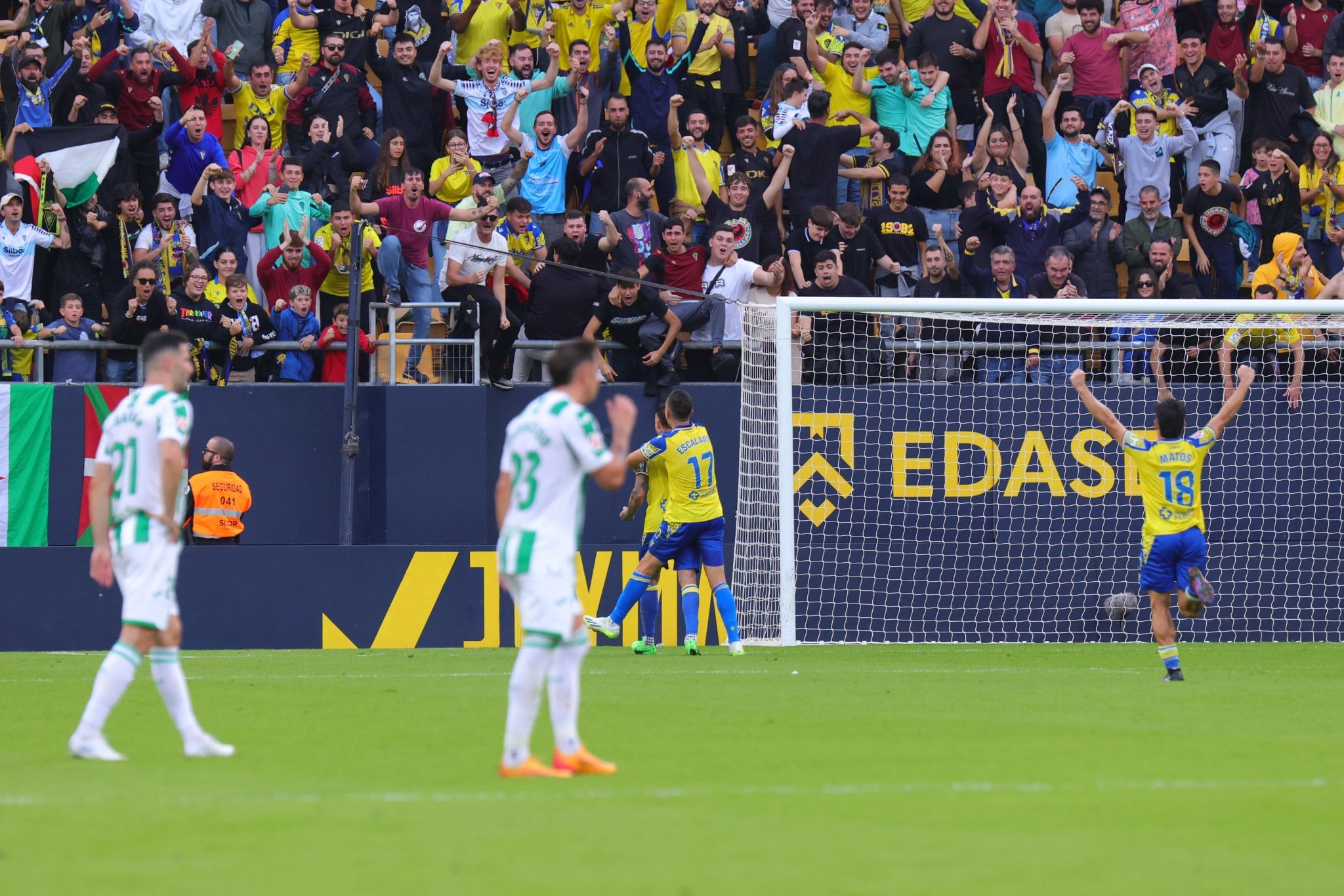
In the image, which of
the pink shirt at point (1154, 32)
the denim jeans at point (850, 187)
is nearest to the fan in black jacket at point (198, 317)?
the denim jeans at point (850, 187)

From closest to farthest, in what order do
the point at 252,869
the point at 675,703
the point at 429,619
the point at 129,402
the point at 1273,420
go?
the point at 252,869 → the point at 129,402 → the point at 675,703 → the point at 429,619 → the point at 1273,420

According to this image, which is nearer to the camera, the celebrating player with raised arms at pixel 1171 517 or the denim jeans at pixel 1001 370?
the celebrating player with raised arms at pixel 1171 517

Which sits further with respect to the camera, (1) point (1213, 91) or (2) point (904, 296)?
(1) point (1213, 91)

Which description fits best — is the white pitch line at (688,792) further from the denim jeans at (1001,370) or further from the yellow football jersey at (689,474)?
the denim jeans at (1001,370)

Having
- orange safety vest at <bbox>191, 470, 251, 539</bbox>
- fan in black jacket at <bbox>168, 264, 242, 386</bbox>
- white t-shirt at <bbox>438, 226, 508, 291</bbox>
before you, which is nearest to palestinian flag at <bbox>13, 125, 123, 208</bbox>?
fan in black jacket at <bbox>168, 264, 242, 386</bbox>

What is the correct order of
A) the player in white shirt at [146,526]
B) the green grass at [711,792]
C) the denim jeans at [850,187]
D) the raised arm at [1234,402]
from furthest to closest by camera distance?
the denim jeans at [850,187] → the raised arm at [1234,402] → the player in white shirt at [146,526] → the green grass at [711,792]

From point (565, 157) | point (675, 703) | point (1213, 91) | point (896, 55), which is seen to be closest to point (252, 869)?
point (675, 703)

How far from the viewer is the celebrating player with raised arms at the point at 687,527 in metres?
15.1

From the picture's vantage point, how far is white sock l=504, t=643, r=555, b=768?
752 cm

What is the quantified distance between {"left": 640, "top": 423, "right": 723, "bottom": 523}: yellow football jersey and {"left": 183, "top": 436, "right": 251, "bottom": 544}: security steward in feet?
17.4

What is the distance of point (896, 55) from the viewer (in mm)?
21734

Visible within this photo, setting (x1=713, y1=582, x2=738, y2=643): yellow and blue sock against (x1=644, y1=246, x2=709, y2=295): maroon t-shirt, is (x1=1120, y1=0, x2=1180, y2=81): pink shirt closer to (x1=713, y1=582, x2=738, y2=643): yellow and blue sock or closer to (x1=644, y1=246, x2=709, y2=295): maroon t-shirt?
(x1=644, y1=246, x2=709, y2=295): maroon t-shirt

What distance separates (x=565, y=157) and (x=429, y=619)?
231 inches

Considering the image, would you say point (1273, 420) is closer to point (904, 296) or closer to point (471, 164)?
point (904, 296)
